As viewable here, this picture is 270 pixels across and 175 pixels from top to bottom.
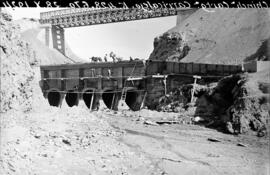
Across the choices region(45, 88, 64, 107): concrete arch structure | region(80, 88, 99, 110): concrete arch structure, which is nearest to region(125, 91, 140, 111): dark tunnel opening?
region(80, 88, 99, 110): concrete arch structure

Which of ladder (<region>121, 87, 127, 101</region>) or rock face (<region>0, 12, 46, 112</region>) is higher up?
rock face (<region>0, 12, 46, 112</region>)

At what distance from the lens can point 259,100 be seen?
51.0 ft

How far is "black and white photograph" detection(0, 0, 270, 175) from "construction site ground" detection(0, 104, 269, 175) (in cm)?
3

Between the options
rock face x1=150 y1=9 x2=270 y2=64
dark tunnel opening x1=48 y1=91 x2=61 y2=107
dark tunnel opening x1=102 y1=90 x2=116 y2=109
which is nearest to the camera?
rock face x1=150 y1=9 x2=270 y2=64

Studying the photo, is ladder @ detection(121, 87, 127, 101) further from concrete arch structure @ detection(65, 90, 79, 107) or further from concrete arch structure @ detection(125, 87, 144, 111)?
concrete arch structure @ detection(65, 90, 79, 107)

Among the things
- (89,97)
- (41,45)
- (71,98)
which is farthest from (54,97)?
(41,45)

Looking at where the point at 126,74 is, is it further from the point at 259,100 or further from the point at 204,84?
the point at 259,100

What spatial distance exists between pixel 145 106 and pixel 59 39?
119ft

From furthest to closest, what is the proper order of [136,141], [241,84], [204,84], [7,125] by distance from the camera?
[204,84]
[241,84]
[136,141]
[7,125]

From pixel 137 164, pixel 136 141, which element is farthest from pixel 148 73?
pixel 137 164

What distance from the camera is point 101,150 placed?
8789 millimetres

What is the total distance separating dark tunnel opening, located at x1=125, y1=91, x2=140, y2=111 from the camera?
31.7m

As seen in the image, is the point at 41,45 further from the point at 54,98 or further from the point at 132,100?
the point at 132,100

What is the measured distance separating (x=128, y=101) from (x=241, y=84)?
18265mm
